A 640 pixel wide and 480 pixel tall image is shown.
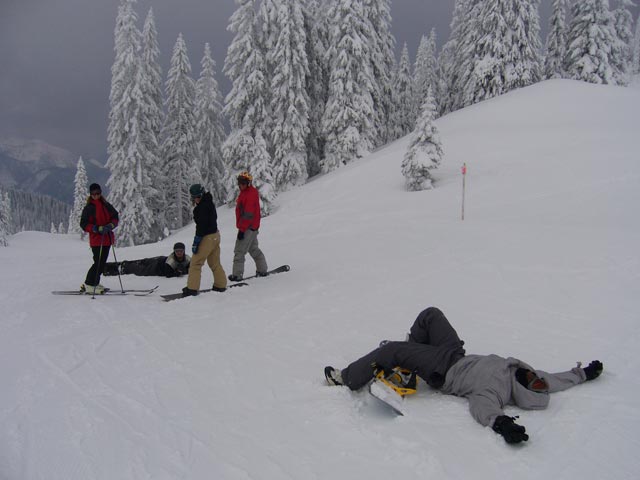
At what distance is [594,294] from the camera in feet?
21.6

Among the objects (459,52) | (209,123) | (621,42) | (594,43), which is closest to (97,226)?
(209,123)

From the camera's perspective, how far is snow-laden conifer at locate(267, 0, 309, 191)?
24.9 m

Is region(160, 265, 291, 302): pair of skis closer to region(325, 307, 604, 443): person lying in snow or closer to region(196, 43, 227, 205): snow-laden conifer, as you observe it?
region(325, 307, 604, 443): person lying in snow

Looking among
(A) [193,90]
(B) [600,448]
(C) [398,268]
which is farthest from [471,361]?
(A) [193,90]

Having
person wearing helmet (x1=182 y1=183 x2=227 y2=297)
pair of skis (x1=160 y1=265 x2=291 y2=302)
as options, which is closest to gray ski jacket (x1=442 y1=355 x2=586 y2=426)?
person wearing helmet (x1=182 y1=183 x2=227 y2=297)

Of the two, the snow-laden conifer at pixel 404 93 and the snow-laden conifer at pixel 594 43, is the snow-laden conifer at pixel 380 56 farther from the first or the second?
the snow-laden conifer at pixel 594 43

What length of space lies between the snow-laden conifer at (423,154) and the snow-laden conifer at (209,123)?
20.7 m

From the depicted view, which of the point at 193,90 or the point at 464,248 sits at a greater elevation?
the point at 193,90

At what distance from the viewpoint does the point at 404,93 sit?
44.2 m

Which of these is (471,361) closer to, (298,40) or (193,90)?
(298,40)

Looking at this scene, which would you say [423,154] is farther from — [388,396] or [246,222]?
[388,396]

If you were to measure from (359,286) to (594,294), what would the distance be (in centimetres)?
373

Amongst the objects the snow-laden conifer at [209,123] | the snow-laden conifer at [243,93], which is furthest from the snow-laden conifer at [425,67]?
the snow-laden conifer at [243,93]

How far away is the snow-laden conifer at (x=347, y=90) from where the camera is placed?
26203 millimetres
